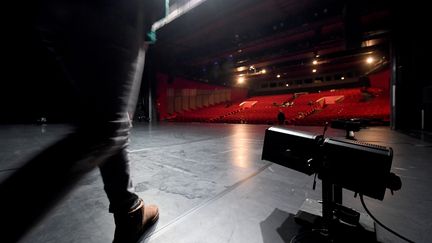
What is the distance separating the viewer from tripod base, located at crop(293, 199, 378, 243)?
29.1 inches

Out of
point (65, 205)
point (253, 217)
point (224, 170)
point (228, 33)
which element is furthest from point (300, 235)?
point (228, 33)

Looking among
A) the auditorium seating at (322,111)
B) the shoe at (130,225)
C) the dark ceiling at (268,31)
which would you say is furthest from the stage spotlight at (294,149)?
the auditorium seating at (322,111)

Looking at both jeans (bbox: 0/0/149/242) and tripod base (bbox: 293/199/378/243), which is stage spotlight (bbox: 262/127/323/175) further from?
jeans (bbox: 0/0/149/242)

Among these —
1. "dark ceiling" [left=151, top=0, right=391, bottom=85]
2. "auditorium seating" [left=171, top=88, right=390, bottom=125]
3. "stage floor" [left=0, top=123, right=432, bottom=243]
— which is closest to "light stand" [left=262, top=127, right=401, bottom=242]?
"stage floor" [left=0, top=123, right=432, bottom=243]

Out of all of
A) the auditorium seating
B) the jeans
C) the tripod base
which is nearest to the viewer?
the jeans

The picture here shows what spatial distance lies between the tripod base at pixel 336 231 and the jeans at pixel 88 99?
28.3 inches

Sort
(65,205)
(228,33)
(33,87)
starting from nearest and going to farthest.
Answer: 1. (65,205)
2. (33,87)
3. (228,33)

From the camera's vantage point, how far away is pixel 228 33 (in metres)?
8.34

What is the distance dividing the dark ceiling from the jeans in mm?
6034

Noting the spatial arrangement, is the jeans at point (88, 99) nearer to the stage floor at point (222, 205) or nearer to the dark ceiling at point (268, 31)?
the stage floor at point (222, 205)

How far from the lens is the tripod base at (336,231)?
74cm

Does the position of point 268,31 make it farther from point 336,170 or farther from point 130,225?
point 130,225

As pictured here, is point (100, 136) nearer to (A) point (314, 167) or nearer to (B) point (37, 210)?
(B) point (37, 210)

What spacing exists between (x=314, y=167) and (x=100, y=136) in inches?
29.2
